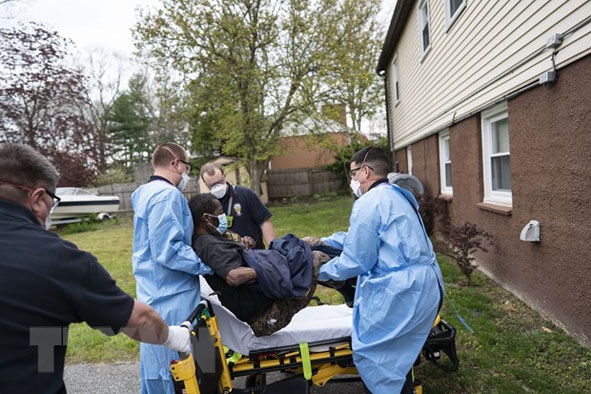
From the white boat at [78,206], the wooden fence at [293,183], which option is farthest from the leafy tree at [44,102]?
the wooden fence at [293,183]

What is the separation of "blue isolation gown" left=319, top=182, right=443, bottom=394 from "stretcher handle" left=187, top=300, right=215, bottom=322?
3.19 feet

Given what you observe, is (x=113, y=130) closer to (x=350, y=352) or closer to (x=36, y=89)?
(x=36, y=89)

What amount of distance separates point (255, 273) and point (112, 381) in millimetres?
2520

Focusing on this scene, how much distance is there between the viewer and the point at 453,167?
26.2 ft

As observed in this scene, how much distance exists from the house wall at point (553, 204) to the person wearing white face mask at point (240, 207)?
9.94ft

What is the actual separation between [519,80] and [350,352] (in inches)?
155

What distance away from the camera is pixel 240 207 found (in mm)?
4734

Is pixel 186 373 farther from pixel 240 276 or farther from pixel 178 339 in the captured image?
pixel 240 276

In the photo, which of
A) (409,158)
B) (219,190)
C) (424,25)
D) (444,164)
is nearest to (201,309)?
(219,190)

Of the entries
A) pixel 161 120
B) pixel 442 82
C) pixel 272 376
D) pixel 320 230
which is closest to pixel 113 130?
pixel 161 120

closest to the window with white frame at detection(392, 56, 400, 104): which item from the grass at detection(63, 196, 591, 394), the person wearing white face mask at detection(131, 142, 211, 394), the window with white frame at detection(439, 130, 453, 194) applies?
the window with white frame at detection(439, 130, 453, 194)

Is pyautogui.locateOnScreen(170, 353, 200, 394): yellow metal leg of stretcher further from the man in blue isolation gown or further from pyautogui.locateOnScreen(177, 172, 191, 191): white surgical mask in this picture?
pyautogui.locateOnScreen(177, 172, 191, 191): white surgical mask

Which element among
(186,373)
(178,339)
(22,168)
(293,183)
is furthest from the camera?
(293,183)

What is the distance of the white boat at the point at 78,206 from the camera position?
1721 cm
